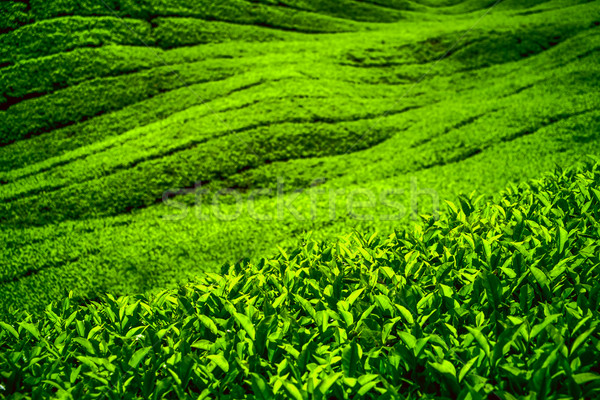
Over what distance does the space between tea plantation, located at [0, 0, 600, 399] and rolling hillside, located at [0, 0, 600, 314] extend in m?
0.05

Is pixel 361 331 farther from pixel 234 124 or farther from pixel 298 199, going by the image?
pixel 234 124

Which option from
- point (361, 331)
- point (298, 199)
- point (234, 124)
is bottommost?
point (298, 199)

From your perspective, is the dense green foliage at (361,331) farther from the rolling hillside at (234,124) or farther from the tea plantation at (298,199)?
the rolling hillside at (234,124)

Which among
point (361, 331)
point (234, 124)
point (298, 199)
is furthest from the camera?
Answer: point (234, 124)

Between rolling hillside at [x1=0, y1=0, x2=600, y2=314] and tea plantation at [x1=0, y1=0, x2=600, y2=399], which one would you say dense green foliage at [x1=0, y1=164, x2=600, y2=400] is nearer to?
tea plantation at [x1=0, y1=0, x2=600, y2=399]

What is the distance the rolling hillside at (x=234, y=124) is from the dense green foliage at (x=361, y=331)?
8.46 feet

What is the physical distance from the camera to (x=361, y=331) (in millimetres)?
1828

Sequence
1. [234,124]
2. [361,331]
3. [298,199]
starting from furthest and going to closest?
[234,124], [298,199], [361,331]

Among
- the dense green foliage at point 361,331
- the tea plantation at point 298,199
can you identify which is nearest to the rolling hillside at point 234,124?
the tea plantation at point 298,199

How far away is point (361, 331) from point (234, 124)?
6303mm

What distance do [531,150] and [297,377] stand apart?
641 centimetres

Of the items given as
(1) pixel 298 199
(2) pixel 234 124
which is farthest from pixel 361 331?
(2) pixel 234 124

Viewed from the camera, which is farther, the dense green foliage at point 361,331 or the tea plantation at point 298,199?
the tea plantation at point 298,199

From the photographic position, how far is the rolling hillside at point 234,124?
546 centimetres
